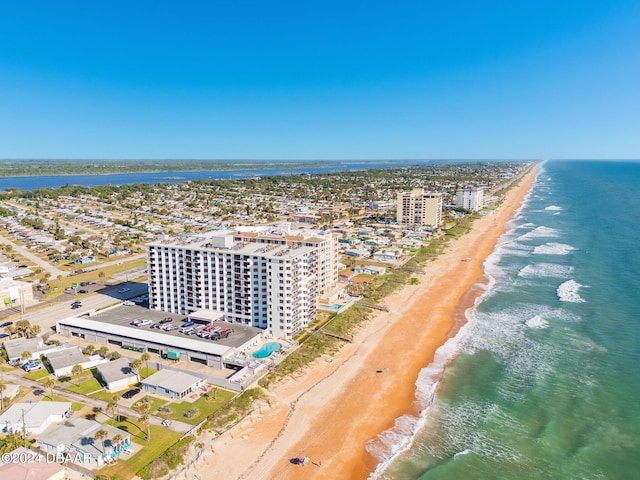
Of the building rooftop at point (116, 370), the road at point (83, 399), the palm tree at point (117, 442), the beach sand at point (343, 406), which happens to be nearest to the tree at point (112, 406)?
the road at point (83, 399)

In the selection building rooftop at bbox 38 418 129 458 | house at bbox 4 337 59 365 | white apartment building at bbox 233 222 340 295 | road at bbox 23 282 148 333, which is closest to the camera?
building rooftop at bbox 38 418 129 458

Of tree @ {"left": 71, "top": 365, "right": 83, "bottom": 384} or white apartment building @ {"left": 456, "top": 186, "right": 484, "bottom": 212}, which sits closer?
tree @ {"left": 71, "top": 365, "right": 83, "bottom": 384}

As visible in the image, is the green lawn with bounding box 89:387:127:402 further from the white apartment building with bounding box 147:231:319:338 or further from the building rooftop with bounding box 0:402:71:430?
the white apartment building with bounding box 147:231:319:338

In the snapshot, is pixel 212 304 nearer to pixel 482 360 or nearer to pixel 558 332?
pixel 482 360

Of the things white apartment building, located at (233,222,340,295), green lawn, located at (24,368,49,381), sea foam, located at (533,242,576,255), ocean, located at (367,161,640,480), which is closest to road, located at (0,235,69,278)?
white apartment building, located at (233,222,340,295)

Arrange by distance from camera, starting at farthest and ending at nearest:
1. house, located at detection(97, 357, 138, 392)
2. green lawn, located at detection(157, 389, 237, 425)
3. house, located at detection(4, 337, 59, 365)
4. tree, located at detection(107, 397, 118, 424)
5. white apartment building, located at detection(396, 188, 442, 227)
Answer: white apartment building, located at detection(396, 188, 442, 227), house, located at detection(4, 337, 59, 365), house, located at detection(97, 357, 138, 392), green lawn, located at detection(157, 389, 237, 425), tree, located at detection(107, 397, 118, 424)

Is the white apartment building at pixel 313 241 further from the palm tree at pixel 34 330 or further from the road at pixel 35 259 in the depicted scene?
the road at pixel 35 259
